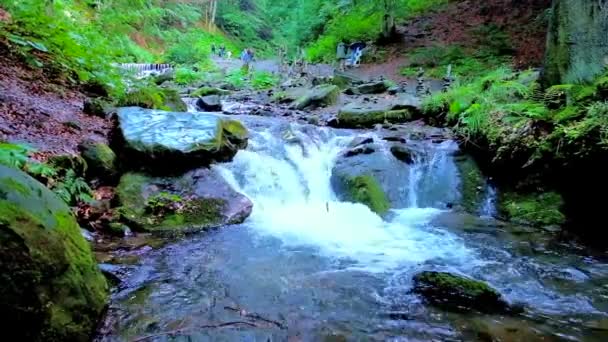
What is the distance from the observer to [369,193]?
6973mm

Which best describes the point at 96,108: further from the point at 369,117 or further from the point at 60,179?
the point at 369,117

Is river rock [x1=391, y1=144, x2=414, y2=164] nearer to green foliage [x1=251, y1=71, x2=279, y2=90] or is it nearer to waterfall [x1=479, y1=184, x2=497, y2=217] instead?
waterfall [x1=479, y1=184, x2=497, y2=217]

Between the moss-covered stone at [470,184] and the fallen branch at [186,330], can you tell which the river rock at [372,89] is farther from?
the fallen branch at [186,330]

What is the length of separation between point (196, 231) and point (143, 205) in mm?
784

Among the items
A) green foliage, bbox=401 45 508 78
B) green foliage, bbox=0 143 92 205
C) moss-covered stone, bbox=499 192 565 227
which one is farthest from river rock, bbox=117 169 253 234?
green foliage, bbox=401 45 508 78

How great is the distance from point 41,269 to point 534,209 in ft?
20.5

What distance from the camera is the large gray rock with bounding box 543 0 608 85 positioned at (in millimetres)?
6465

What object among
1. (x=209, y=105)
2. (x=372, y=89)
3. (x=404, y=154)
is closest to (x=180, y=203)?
(x=404, y=154)

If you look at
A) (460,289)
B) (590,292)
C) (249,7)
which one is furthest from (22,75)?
(249,7)

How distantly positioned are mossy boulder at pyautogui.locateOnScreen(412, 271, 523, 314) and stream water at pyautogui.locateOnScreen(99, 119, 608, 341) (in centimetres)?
12

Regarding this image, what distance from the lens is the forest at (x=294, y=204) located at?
3191mm

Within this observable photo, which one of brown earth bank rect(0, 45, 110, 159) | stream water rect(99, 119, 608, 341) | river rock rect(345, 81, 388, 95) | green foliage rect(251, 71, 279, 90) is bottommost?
stream water rect(99, 119, 608, 341)

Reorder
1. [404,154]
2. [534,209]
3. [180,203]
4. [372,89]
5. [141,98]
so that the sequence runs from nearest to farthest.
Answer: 1. [180,203]
2. [534,209]
3. [404,154]
4. [141,98]
5. [372,89]

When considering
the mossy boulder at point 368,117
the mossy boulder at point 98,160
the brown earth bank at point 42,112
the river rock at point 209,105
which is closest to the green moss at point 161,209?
the mossy boulder at point 98,160
